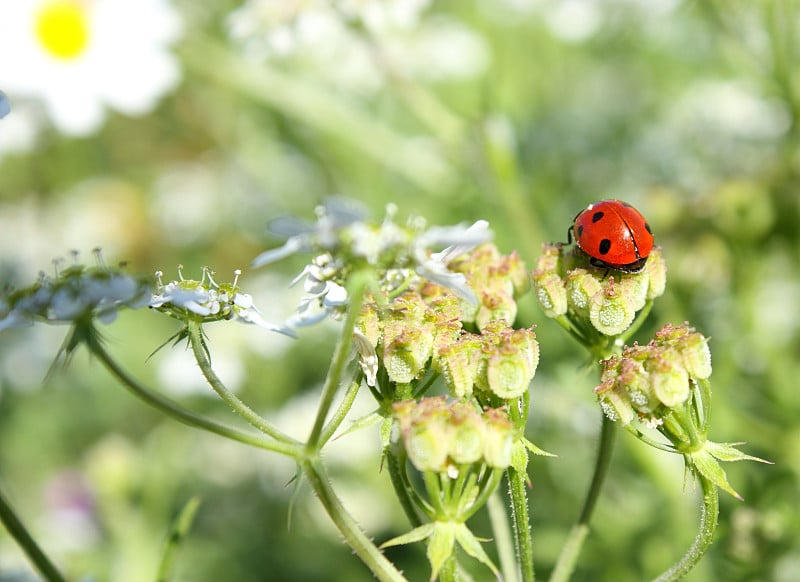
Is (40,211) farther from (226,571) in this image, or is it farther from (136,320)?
(226,571)

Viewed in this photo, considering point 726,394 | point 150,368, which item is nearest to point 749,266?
point 726,394

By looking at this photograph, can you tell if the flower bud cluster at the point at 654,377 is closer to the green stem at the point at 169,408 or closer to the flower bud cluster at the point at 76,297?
the green stem at the point at 169,408

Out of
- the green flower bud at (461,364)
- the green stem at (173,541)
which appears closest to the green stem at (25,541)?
the green stem at (173,541)

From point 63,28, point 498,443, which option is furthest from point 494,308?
point 63,28

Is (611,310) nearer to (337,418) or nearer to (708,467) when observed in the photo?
(708,467)

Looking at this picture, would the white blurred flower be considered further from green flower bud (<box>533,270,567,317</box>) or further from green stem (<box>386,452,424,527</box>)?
green stem (<box>386,452,424,527</box>)

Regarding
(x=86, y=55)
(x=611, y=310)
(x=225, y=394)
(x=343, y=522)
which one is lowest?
(x=343, y=522)
